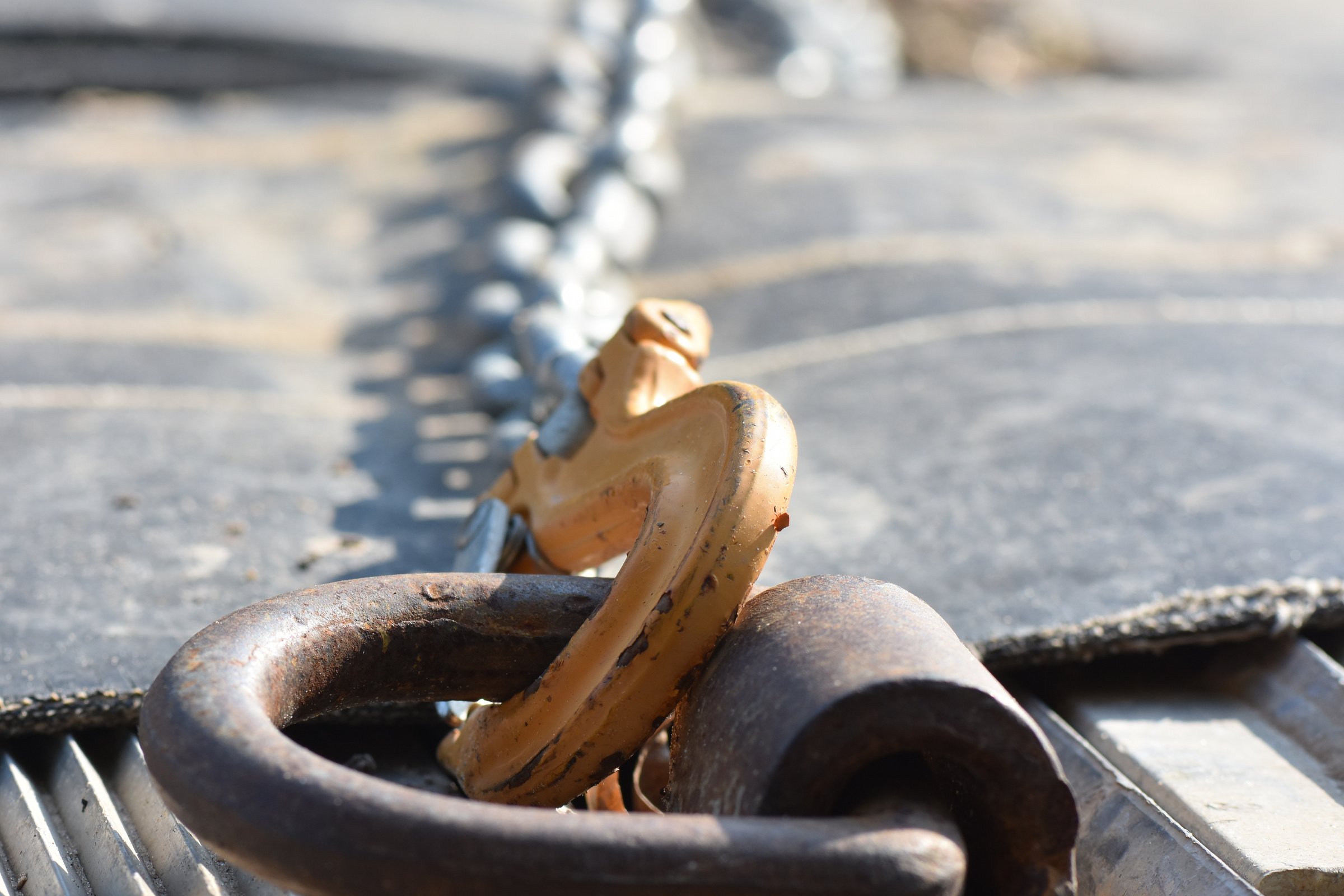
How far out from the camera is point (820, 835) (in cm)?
68

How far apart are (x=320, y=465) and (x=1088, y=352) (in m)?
1.11

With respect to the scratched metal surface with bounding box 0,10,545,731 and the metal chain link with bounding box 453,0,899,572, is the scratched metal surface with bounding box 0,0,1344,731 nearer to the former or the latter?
the scratched metal surface with bounding box 0,10,545,731

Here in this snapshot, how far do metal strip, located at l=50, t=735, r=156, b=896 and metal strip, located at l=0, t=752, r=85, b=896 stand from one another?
0.01m

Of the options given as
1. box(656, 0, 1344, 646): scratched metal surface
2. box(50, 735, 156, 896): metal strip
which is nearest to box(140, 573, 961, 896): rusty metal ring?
box(50, 735, 156, 896): metal strip

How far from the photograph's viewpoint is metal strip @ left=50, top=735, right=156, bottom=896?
0.95 meters

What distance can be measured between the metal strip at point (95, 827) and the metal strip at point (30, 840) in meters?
0.01

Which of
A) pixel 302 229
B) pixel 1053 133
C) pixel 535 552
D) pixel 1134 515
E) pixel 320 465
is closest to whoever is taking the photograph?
pixel 535 552

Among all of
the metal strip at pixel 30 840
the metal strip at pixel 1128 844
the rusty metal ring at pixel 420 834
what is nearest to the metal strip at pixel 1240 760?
the metal strip at pixel 1128 844

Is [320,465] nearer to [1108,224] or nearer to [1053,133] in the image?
[1108,224]

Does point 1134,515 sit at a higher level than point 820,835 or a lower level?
lower

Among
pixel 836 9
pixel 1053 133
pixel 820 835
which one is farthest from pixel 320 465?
pixel 836 9

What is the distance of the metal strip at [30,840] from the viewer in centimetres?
94

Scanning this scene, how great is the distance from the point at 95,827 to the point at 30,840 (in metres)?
0.05

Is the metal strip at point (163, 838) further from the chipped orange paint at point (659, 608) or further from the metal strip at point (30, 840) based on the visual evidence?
the chipped orange paint at point (659, 608)
